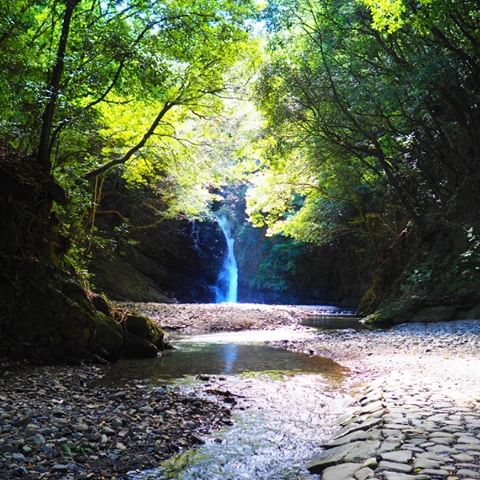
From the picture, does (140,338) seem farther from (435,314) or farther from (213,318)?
(435,314)

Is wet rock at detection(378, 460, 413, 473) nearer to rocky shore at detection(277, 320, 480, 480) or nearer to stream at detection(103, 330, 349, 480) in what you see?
rocky shore at detection(277, 320, 480, 480)

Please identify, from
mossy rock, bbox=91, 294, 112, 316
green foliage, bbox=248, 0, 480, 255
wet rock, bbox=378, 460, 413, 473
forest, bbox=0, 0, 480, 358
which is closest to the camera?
wet rock, bbox=378, 460, 413, 473

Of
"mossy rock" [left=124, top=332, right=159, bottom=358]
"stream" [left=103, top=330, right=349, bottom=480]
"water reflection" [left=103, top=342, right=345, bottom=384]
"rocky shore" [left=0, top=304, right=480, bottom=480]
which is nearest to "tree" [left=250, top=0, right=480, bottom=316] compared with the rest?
"water reflection" [left=103, top=342, right=345, bottom=384]

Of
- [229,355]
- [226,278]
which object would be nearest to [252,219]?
[226,278]

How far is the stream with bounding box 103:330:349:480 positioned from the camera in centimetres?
427

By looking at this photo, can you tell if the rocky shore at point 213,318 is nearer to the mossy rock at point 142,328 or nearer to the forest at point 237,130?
the forest at point 237,130

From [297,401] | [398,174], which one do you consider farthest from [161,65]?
[398,174]

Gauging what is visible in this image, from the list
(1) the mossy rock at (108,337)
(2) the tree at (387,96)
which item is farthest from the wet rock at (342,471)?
(2) the tree at (387,96)

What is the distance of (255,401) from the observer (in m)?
6.58

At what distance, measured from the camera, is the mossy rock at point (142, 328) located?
992 cm

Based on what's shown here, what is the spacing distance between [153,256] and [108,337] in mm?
17856

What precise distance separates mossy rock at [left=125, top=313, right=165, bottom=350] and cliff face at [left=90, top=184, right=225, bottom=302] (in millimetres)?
11918

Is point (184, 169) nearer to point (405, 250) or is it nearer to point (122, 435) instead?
point (405, 250)

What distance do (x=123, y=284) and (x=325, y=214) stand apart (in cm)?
1153
